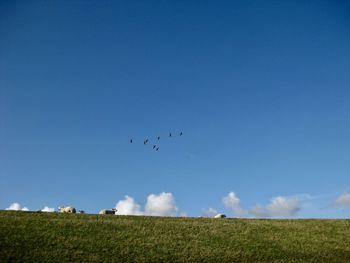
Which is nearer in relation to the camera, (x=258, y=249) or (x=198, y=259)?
(x=198, y=259)

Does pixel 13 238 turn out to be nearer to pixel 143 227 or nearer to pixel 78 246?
pixel 78 246

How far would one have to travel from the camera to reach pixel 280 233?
159ft

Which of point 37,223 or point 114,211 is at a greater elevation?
point 114,211

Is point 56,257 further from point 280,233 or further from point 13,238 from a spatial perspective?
point 280,233

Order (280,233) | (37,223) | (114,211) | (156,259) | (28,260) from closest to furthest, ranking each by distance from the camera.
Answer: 1. (28,260)
2. (156,259)
3. (37,223)
4. (280,233)
5. (114,211)

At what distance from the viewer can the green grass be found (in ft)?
118

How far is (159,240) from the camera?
41469mm

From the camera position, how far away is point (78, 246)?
3741 cm

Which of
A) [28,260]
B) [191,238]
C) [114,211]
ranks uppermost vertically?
[114,211]

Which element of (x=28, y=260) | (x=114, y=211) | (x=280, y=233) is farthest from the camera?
(x=114, y=211)

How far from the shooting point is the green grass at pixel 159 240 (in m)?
36.0

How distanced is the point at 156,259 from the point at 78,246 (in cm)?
761

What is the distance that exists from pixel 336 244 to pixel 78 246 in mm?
28524

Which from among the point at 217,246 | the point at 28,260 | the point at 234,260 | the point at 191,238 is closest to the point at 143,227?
the point at 191,238
